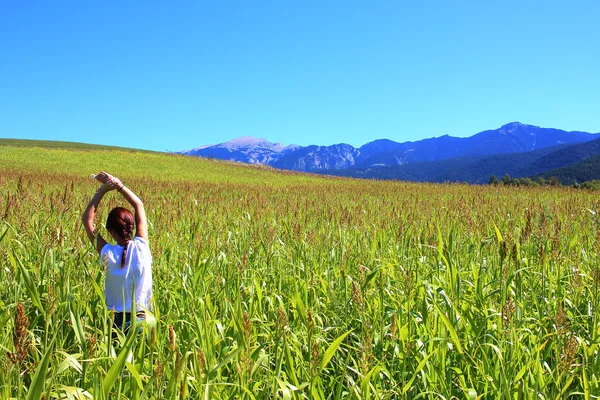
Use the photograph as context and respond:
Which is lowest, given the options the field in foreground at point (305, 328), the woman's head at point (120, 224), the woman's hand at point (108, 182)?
the field in foreground at point (305, 328)

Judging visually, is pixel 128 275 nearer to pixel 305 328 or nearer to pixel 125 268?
pixel 125 268

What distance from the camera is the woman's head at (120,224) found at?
10.8 ft

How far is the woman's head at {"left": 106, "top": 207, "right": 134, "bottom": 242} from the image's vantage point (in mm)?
3303

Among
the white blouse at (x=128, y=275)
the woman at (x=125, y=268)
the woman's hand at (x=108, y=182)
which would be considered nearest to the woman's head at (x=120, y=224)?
the woman at (x=125, y=268)

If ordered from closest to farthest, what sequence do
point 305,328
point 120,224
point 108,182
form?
point 305,328 < point 120,224 < point 108,182

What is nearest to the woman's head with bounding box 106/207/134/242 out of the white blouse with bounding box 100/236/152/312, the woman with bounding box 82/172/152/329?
the woman with bounding box 82/172/152/329

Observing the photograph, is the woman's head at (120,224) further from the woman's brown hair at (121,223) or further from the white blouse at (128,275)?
the white blouse at (128,275)

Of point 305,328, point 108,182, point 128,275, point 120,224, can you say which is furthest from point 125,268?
point 305,328

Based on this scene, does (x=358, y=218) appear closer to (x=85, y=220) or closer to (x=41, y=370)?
(x=85, y=220)

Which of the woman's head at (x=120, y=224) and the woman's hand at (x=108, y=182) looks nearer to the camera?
the woman's head at (x=120, y=224)

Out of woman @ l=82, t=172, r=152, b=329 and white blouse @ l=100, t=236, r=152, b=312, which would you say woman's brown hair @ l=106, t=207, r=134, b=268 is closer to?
woman @ l=82, t=172, r=152, b=329

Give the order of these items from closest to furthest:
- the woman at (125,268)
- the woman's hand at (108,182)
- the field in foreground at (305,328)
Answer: the field in foreground at (305,328) → the woman at (125,268) → the woman's hand at (108,182)

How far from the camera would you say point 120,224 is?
3.32 metres

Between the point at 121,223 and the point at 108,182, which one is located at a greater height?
the point at 108,182
